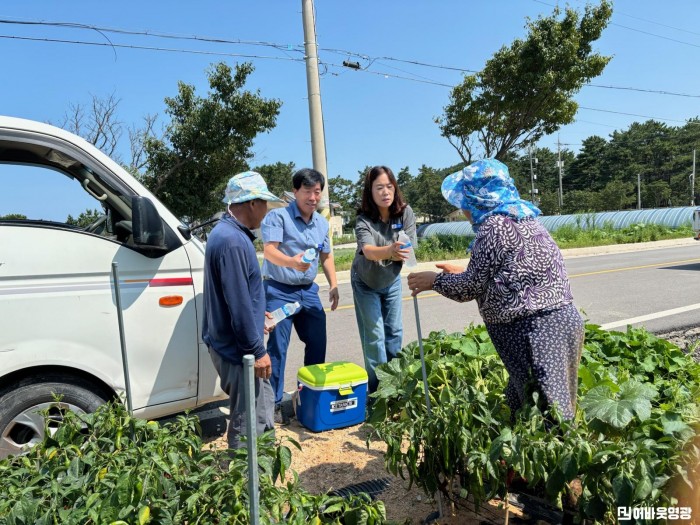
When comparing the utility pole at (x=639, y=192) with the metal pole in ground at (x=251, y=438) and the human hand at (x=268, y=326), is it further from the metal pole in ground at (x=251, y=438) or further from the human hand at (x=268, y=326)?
the metal pole in ground at (x=251, y=438)

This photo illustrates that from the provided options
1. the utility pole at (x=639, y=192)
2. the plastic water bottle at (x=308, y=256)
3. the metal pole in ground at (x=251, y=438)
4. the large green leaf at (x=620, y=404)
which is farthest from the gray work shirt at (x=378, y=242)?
the utility pole at (x=639, y=192)

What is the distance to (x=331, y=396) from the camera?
3.68m

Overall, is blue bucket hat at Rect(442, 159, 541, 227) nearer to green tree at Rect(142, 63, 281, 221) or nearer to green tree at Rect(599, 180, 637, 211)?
green tree at Rect(142, 63, 281, 221)

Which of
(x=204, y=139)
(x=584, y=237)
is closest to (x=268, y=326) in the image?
(x=204, y=139)

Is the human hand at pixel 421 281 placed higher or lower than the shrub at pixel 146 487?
higher

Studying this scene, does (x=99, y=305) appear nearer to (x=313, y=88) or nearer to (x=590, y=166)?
(x=313, y=88)

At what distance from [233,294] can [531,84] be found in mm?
17815

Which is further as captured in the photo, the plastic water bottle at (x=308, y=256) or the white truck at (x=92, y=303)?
the plastic water bottle at (x=308, y=256)

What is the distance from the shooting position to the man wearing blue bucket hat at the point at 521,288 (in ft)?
7.80

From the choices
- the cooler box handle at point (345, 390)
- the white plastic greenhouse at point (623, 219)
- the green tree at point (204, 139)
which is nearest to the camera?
the cooler box handle at point (345, 390)

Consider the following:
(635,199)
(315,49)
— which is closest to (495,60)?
(315,49)

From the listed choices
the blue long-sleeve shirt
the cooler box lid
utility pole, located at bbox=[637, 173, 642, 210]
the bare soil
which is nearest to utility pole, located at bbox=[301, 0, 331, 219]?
the cooler box lid

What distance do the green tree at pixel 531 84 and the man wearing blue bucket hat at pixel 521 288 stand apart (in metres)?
17.0

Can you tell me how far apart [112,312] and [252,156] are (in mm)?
14653
